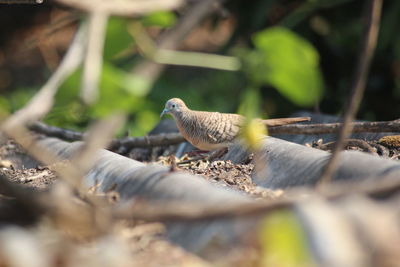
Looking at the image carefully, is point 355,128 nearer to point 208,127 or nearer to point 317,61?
point 317,61

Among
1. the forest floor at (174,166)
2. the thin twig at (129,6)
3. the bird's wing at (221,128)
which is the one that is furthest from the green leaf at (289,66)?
the bird's wing at (221,128)

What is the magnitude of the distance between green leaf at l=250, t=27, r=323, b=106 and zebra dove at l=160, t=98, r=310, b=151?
2.58 meters

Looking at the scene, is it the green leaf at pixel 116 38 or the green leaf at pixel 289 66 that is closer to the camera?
the green leaf at pixel 289 66

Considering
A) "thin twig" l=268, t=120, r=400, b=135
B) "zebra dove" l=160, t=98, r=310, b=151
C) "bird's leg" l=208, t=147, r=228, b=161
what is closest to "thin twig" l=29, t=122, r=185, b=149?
"zebra dove" l=160, t=98, r=310, b=151

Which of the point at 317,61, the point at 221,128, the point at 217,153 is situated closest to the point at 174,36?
the point at 317,61

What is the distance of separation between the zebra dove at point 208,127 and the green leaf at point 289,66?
258 cm

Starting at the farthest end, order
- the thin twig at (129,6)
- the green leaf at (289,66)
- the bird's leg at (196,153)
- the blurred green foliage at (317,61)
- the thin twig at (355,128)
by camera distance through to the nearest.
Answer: the bird's leg at (196,153)
the blurred green foliage at (317,61)
the thin twig at (355,128)
the thin twig at (129,6)
the green leaf at (289,66)

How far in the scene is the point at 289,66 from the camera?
0.97 metres

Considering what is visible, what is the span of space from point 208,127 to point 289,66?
299 centimetres

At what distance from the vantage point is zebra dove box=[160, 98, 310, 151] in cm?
375

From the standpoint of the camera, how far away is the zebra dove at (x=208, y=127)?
375 cm

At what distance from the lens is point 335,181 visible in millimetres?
2125

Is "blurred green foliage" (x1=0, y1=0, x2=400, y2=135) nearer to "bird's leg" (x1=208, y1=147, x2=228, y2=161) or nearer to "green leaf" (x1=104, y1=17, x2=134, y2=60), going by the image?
"green leaf" (x1=104, y1=17, x2=134, y2=60)

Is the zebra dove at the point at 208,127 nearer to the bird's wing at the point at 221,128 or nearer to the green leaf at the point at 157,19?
the bird's wing at the point at 221,128
